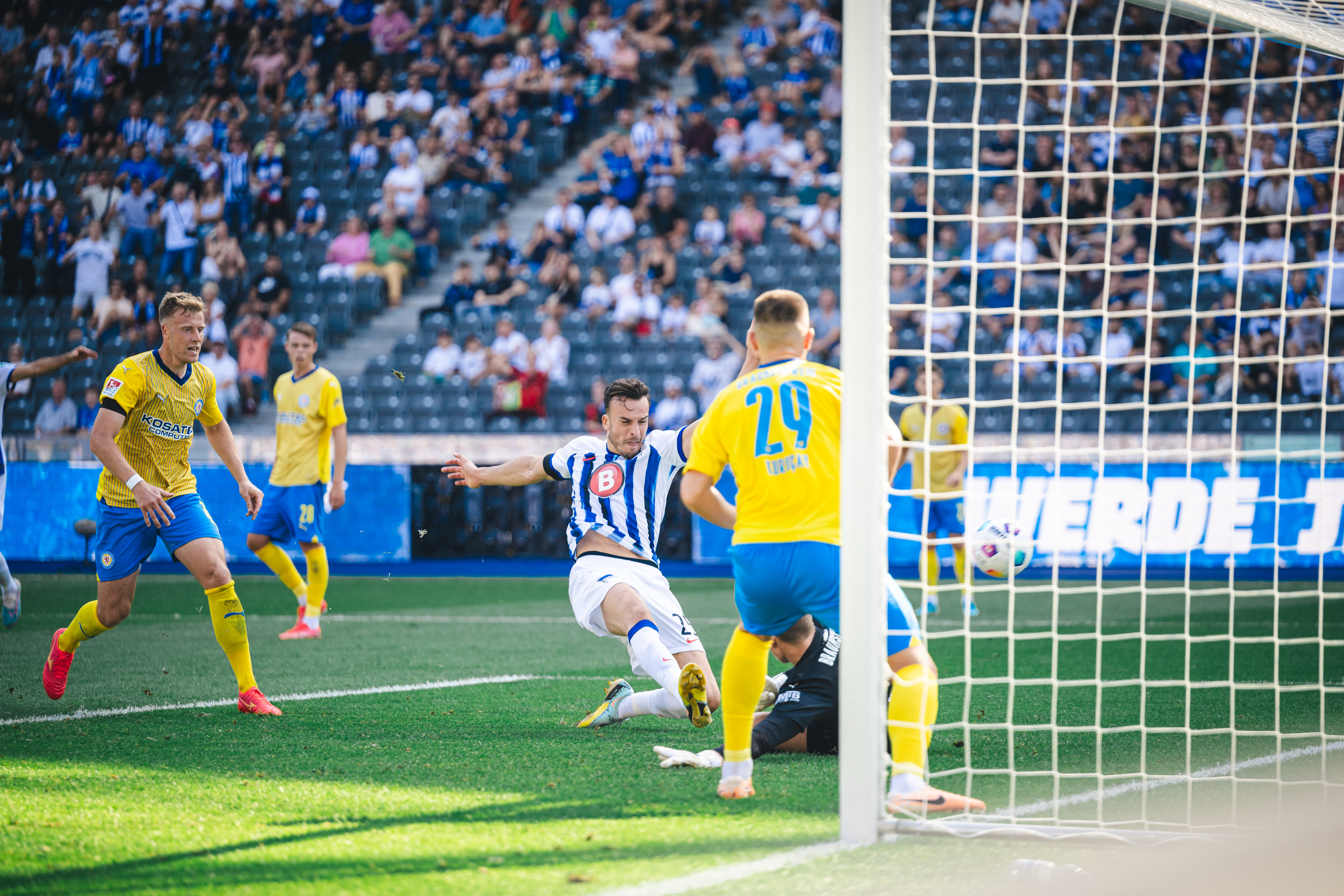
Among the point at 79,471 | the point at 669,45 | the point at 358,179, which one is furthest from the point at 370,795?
the point at 669,45

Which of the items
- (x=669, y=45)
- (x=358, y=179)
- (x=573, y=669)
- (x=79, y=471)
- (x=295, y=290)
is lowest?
(x=573, y=669)

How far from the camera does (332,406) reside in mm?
9781

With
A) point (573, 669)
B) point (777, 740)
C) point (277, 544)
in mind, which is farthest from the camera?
point (277, 544)

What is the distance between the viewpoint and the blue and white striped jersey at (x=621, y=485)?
6.20 meters

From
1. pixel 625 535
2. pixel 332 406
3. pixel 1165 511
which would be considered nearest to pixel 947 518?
pixel 1165 511

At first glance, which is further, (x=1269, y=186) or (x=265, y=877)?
(x=1269, y=186)

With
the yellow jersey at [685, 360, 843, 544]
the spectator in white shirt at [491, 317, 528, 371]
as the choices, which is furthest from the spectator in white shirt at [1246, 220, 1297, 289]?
the yellow jersey at [685, 360, 843, 544]

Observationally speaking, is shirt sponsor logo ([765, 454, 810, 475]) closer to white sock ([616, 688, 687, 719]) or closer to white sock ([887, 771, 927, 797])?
white sock ([887, 771, 927, 797])

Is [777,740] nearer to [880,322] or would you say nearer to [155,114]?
[880,322]

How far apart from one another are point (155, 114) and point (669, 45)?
324 inches

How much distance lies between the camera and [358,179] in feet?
64.3

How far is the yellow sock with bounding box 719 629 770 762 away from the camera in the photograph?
14.2ft

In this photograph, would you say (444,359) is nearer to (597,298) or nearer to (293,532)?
(597,298)

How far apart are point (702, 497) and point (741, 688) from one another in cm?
66
